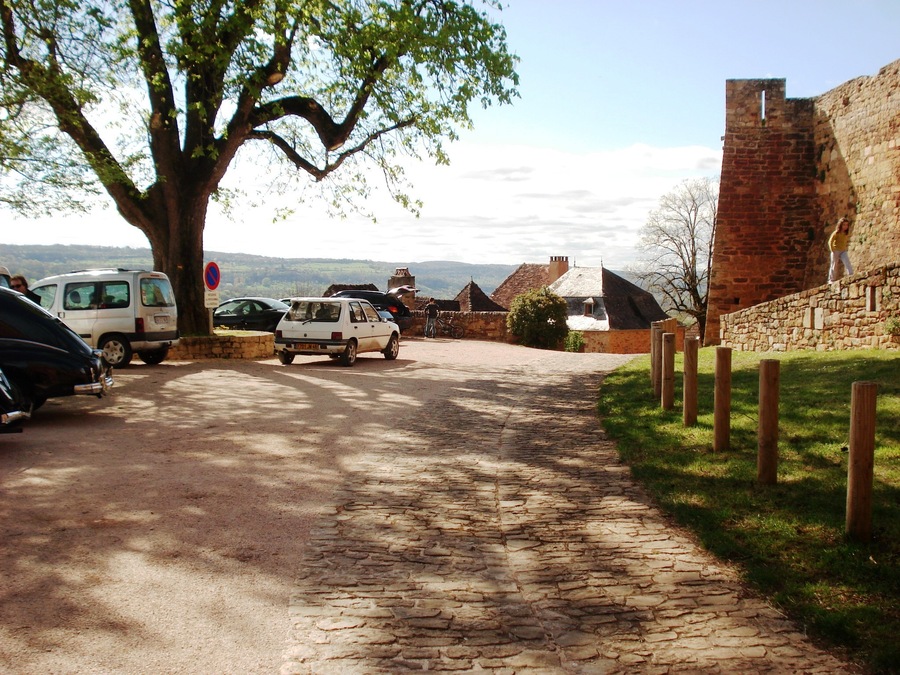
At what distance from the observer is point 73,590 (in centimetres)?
411

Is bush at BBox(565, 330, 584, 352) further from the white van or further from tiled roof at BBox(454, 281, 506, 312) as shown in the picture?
tiled roof at BBox(454, 281, 506, 312)

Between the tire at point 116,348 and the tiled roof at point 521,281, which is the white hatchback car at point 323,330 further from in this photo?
the tiled roof at point 521,281

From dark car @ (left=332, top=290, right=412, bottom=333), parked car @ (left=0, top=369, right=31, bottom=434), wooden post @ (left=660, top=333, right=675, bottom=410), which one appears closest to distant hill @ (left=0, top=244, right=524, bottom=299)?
dark car @ (left=332, top=290, right=412, bottom=333)

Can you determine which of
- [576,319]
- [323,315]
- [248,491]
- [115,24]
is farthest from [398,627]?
[576,319]

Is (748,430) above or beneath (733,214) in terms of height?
beneath

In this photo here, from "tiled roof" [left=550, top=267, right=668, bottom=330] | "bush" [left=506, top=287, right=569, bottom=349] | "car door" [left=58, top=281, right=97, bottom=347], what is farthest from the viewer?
"tiled roof" [left=550, top=267, right=668, bottom=330]

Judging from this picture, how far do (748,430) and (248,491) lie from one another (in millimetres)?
4808

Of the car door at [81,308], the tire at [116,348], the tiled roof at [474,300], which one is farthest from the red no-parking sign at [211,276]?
the tiled roof at [474,300]

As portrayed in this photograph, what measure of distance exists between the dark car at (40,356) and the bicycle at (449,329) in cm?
2210

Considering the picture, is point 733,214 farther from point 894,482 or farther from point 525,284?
point 525,284

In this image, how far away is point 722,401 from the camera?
713 centimetres

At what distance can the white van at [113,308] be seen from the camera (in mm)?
15703

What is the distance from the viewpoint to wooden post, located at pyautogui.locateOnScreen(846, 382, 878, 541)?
4.70 metres

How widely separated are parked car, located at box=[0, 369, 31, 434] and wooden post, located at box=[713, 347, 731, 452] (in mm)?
6620
